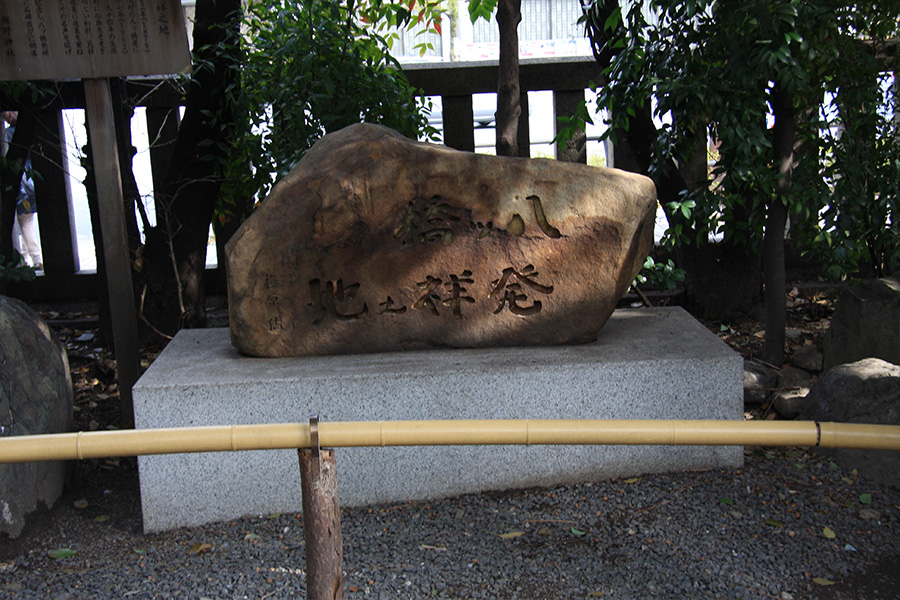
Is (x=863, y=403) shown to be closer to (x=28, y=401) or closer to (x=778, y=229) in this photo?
(x=778, y=229)

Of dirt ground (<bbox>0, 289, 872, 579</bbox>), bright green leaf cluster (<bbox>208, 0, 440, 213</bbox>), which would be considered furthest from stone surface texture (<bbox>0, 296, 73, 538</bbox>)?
bright green leaf cluster (<bbox>208, 0, 440, 213</bbox>)

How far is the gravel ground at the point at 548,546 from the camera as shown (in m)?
2.54

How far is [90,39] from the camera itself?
3.55m

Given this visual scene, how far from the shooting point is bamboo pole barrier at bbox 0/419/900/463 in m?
1.77

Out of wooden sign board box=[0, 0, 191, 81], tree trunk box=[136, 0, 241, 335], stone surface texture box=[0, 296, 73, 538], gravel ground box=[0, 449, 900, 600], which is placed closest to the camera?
gravel ground box=[0, 449, 900, 600]

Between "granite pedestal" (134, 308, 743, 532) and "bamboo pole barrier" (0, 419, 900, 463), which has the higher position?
"bamboo pole barrier" (0, 419, 900, 463)

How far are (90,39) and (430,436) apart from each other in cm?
275

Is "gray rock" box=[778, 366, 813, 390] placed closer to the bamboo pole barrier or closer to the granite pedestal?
the granite pedestal

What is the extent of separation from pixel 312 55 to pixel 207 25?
104cm

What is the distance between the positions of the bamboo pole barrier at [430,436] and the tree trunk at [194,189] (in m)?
2.86

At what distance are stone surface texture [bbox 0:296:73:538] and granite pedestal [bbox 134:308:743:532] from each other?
1.42ft

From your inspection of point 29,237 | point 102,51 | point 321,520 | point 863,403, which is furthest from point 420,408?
point 29,237

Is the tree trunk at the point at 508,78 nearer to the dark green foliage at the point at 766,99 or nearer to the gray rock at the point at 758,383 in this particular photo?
the dark green foliage at the point at 766,99

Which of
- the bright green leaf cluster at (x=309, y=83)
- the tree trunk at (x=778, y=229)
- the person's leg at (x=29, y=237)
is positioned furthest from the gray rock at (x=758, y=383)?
the person's leg at (x=29, y=237)
